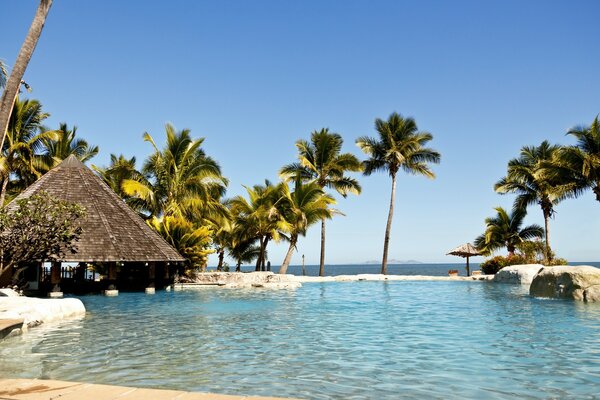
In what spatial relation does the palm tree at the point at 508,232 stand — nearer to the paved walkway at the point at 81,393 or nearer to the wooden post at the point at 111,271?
the wooden post at the point at 111,271

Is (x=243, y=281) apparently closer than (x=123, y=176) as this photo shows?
Yes

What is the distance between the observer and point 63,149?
1205 inches

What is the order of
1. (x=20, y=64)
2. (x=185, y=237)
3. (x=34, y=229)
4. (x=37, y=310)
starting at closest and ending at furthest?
1. (x=37, y=310)
2. (x=20, y=64)
3. (x=34, y=229)
4. (x=185, y=237)

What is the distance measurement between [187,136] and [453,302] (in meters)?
17.9

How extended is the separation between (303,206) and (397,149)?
9024 millimetres

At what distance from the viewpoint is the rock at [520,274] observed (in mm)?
24141

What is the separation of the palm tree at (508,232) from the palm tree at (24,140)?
29.7m

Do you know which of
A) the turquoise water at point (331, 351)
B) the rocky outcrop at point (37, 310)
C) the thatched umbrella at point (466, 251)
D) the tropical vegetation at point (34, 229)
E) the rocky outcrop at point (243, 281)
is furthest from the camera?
the thatched umbrella at point (466, 251)

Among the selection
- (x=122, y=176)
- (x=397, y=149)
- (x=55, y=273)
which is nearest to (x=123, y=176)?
(x=122, y=176)

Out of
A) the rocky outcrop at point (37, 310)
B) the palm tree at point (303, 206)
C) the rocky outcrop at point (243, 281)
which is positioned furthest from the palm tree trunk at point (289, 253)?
the rocky outcrop at point (37, 310)

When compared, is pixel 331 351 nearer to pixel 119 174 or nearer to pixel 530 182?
pixel 119 174

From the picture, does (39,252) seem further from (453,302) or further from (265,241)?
(265,241)

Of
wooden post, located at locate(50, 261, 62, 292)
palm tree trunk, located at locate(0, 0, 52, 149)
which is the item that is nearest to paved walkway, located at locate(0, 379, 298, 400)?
palm tree trunk, located at locate(0, 0, 52, 149)

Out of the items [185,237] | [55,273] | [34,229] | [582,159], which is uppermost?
[582,159]
